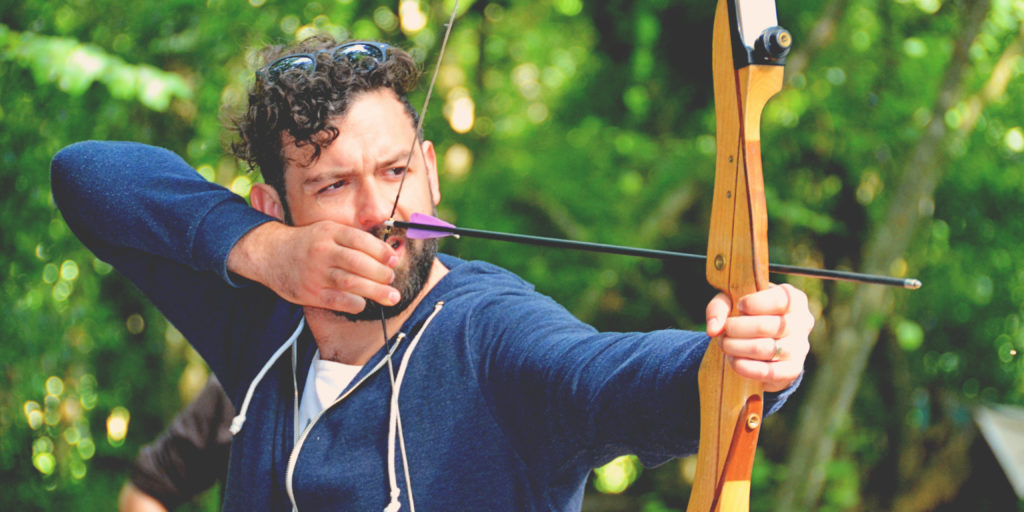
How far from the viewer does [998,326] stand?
4.34 metres

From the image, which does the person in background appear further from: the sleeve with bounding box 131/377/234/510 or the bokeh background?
the bokeh background

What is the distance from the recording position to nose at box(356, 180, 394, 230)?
140 centimetres

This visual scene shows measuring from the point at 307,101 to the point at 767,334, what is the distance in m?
0.90

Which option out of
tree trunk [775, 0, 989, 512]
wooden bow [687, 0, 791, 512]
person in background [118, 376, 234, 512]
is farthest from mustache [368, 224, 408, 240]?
tree trunk [775, 0, 989, 512]

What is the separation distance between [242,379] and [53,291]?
7.25ft

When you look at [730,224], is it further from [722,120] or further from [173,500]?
[173,500]

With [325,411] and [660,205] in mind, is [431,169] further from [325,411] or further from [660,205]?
[660,205]

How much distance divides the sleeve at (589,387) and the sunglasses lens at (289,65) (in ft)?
1.91

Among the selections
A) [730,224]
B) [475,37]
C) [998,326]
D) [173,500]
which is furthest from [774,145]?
[730,224]

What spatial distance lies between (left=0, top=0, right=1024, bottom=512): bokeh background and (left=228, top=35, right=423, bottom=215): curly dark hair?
6.07 feet

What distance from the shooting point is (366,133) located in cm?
144

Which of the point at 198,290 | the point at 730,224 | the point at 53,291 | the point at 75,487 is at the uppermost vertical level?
the point at 730,224

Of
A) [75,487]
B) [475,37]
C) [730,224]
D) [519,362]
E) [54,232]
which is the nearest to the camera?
[730,224]

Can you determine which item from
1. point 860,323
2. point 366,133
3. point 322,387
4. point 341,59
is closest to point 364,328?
point 322,387
